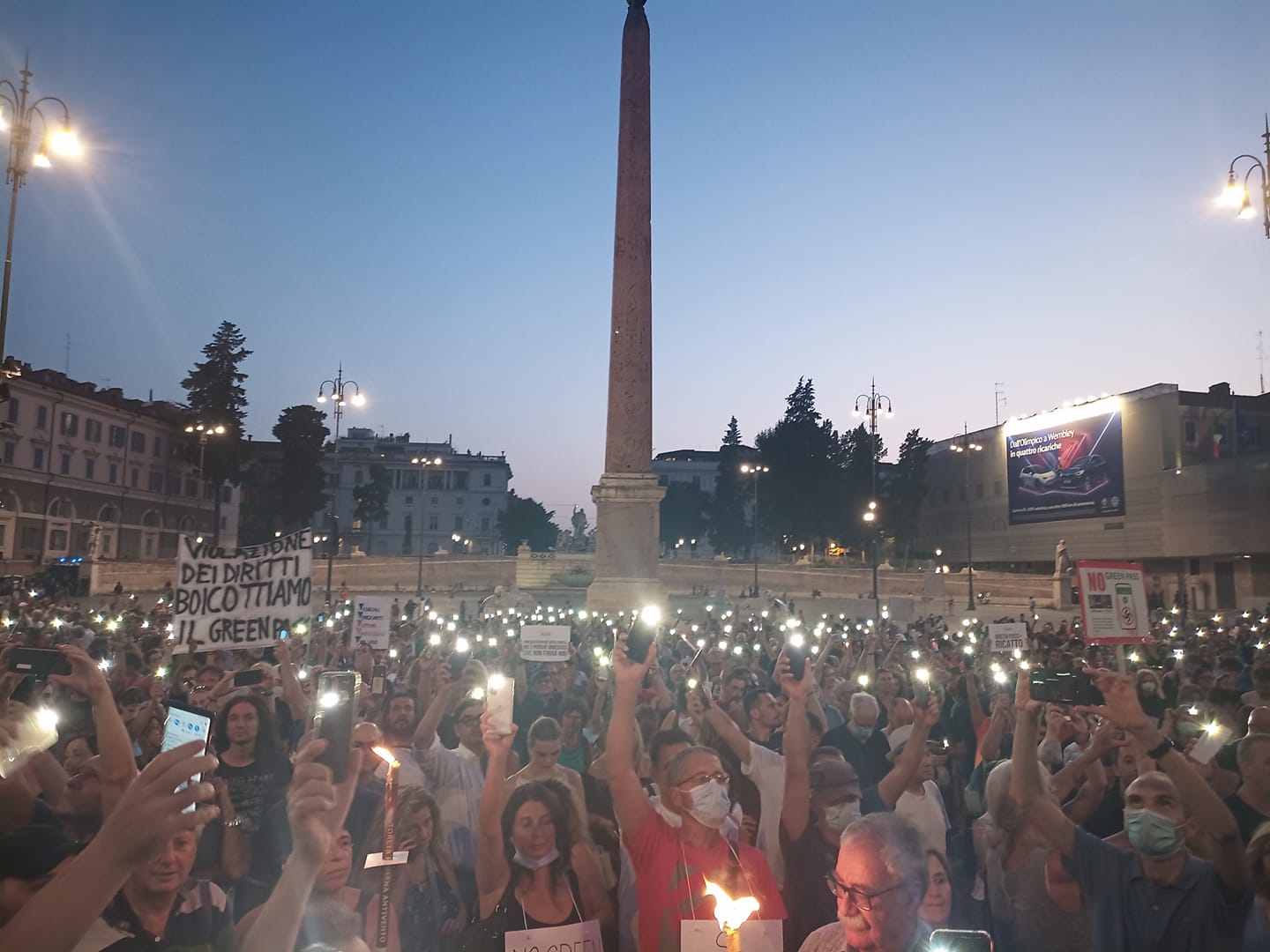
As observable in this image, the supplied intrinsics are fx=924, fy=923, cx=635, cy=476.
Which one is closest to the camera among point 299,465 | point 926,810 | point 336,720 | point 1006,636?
point 336,720

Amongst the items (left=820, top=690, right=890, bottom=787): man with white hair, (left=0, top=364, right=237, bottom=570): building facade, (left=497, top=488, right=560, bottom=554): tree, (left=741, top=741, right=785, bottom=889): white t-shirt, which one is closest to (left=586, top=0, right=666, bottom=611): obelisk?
(left=820, top=690, right=890, bottom=787): man with white hair

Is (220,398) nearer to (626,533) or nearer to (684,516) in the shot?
(626,533)

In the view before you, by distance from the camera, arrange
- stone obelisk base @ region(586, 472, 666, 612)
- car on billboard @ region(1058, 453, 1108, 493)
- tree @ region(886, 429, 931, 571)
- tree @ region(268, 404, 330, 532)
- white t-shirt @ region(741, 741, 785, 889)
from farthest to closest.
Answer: tree @ region(886, 429, 931, 571), tree @ region(268, 404, 330, 532), car on billboard @ region(1058, 453, 1108, 493), stone obelisk base @ region(586, 472, 666, 612), white t-shirt @ region(741, 741, 785, 889)

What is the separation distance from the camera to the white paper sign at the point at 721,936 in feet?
13.7

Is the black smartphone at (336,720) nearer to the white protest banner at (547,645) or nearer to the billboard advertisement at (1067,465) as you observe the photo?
the white protest banner at (547,645)

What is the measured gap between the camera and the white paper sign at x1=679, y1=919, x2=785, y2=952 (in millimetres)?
4168

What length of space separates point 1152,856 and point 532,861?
299cm

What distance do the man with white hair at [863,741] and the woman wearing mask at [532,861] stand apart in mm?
1855

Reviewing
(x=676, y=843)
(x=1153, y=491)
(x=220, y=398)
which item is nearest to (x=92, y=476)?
(x=220, y=398)

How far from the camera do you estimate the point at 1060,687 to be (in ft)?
14.4

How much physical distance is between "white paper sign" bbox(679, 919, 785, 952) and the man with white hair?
5.24 ft

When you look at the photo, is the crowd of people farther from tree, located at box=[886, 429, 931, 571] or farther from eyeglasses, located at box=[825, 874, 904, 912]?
tree, located at box=[886, 429, 931, 571]

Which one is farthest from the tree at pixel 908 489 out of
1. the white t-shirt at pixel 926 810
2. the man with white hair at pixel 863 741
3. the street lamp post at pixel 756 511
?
the white t-shirt at pixel 926 810

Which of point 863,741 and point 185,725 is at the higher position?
point 185,725
